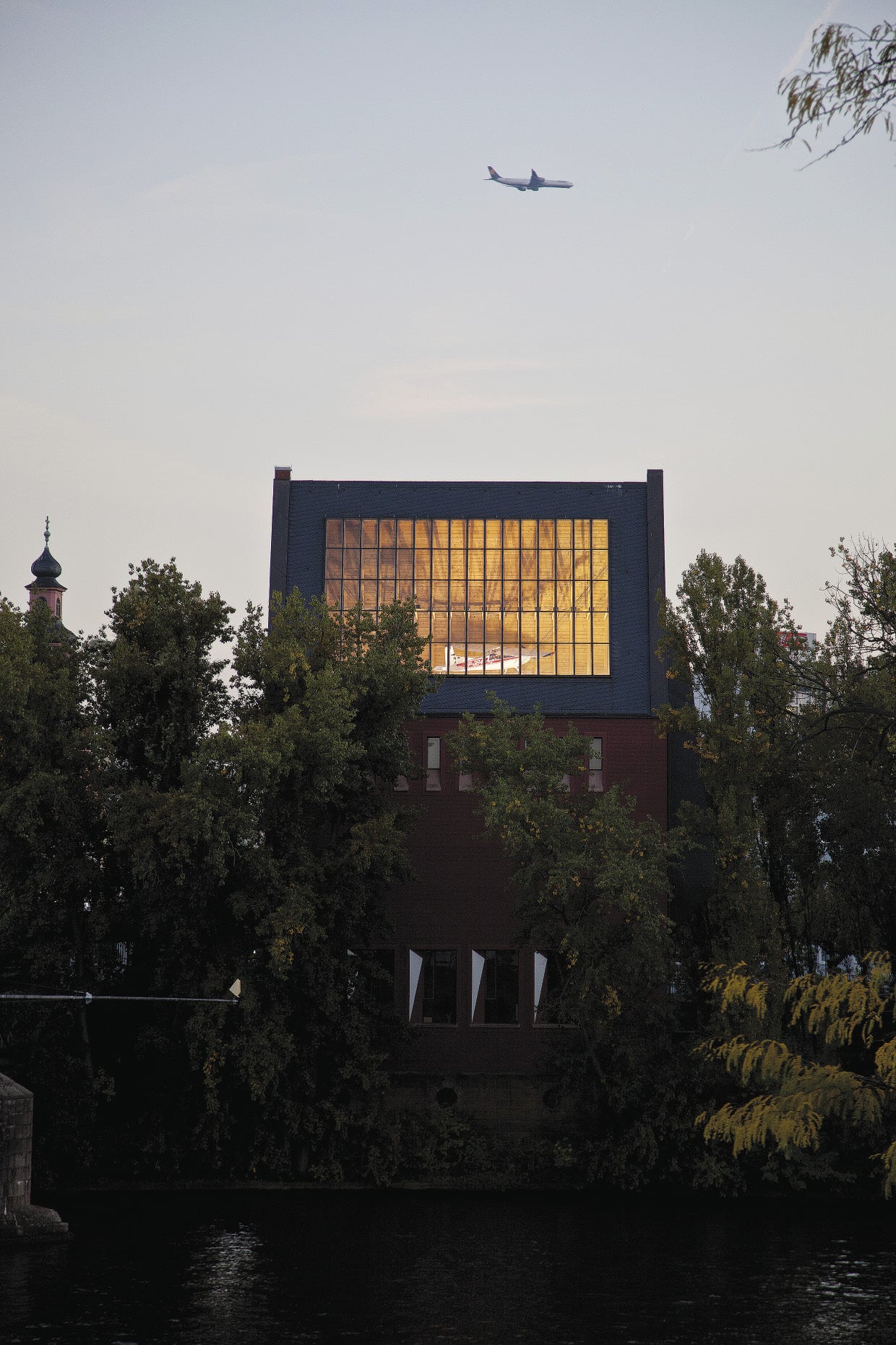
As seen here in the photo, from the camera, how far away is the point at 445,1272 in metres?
37.4

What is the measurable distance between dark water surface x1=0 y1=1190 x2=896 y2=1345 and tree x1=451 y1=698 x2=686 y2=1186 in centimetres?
298

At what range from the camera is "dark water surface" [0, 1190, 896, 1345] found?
31297 mm

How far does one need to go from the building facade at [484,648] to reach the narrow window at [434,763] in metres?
0.06

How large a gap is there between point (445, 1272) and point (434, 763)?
23.1m

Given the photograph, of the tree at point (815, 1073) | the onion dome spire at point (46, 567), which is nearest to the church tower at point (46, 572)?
the onion dome spire at point (46, 567)

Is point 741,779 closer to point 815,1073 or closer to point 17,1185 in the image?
point 17,1185

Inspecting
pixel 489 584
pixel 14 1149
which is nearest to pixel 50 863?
pixel 14 1149

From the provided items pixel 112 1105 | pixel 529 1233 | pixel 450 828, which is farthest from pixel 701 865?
pixel 112 1105

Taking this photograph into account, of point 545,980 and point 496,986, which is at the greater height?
point 545,980

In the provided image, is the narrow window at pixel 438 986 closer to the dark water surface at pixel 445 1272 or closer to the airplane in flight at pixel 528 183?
the dark water surface at pixel 445 1272

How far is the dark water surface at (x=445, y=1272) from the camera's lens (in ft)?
103

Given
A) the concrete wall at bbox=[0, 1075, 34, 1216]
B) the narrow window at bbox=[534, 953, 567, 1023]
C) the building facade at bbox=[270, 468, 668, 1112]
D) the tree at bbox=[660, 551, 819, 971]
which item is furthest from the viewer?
the building facade at bbox=[270, 468, 668, 1112]

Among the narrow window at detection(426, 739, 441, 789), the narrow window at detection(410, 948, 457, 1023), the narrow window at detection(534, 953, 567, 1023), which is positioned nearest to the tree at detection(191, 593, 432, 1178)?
the narrow window at detection(410, 948, 457, 1023)

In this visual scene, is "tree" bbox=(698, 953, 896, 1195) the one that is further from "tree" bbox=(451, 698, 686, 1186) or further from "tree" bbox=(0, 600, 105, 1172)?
"tree" bbox=(0, 600, 105, 1172)
